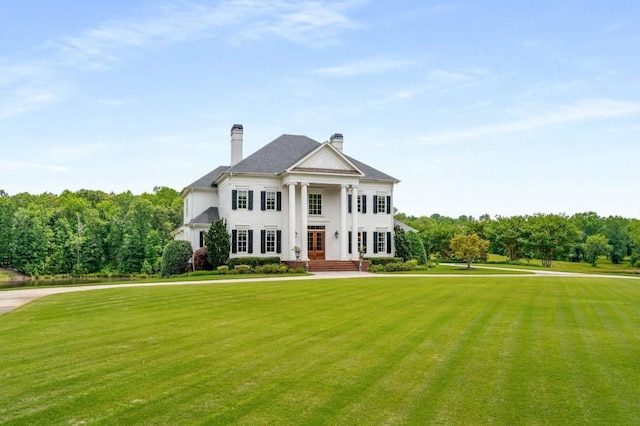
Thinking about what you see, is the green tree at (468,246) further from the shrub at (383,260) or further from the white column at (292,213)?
the white column at (292,213)

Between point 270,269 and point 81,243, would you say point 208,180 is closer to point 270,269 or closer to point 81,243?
point 270,269

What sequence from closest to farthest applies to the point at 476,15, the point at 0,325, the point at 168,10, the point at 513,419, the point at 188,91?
1. the point at 513,419
2. the point at 0,325
3. the point at 168,10
4. the point at 476,15
5. the point at 188,91

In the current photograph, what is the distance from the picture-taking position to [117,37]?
2283cm

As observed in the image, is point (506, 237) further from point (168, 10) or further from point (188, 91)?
point (168, 10)

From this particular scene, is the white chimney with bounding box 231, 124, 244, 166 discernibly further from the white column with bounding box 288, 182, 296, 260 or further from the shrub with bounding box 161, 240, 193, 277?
the shrub with bounding box 161, 240, 193, 277

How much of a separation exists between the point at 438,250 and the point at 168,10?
178ft

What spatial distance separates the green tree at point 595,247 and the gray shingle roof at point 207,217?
2221 inches

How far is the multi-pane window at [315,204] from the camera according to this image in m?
38.5

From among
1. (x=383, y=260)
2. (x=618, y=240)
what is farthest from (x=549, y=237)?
(x=618, y=240)

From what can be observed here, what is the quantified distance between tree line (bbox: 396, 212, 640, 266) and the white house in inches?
984

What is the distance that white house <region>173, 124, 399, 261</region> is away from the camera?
3625 cm

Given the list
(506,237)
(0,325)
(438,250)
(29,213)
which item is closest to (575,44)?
(0,325)

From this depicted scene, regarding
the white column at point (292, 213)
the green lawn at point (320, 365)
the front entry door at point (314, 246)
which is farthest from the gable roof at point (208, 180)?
the green lawn at point (320, 365)

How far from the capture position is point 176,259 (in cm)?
3612
